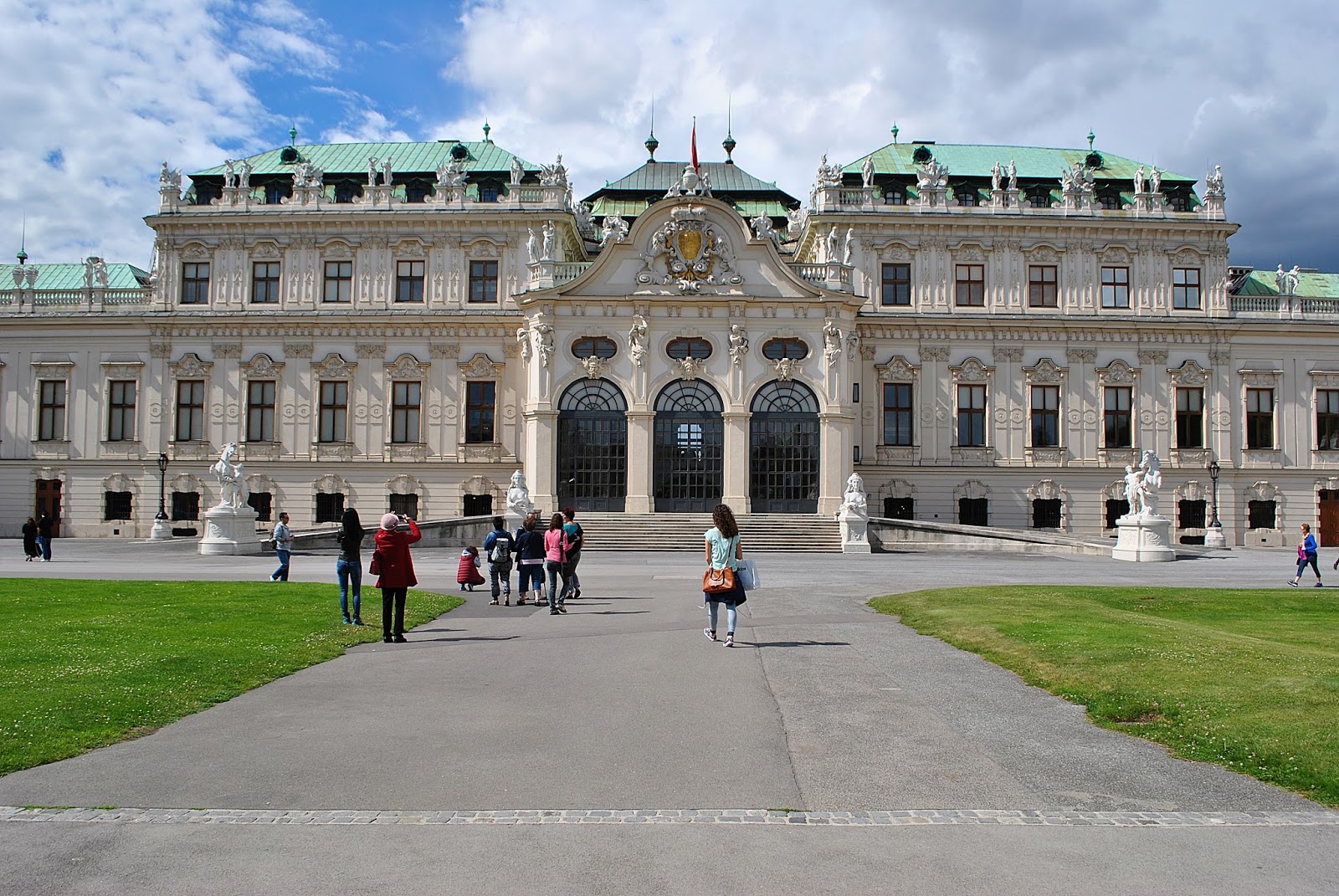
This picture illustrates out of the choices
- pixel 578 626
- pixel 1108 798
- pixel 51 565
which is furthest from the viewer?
pixel 51 565

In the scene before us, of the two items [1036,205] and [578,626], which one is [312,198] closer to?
[1036,205]

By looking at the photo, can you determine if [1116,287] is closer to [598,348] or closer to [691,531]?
[691,531]

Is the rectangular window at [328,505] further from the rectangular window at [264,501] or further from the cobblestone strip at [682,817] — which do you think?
the cobblestone strip at [682,817]

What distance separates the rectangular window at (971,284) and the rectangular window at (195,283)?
3652 centimetres

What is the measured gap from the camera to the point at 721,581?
50.0ft

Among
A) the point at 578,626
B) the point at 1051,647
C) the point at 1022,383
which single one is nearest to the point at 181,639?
the point at 578,626

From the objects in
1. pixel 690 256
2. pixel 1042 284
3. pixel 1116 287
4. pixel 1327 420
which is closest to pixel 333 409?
pixel 690 256

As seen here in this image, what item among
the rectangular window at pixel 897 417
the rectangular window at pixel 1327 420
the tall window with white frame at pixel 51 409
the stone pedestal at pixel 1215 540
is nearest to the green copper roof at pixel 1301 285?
the rectangular window at pixel 1327 420

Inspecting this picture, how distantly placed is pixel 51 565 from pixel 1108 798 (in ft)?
101

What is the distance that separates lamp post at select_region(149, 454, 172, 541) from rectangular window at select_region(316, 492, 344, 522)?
658 centimetres

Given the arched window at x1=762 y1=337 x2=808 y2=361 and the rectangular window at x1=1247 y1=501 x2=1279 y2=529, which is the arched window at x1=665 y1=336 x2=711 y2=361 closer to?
the arched window at x1=762 y1=337 x2=808 y2=361

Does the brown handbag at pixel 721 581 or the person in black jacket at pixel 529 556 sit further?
the person in black jacket at pixel 529 556

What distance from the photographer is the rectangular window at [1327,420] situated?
51.4m

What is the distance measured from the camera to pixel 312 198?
51.1 meters
